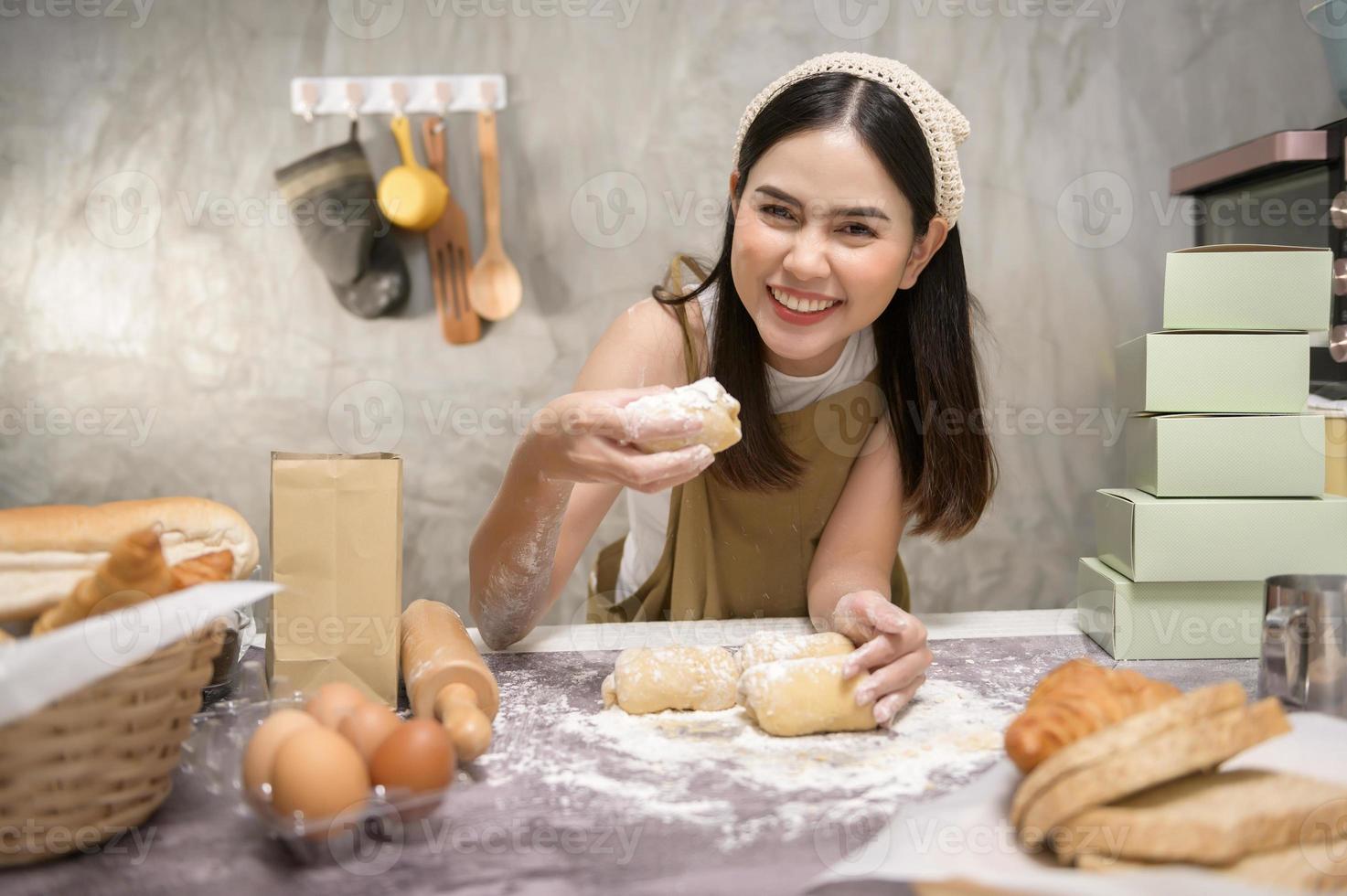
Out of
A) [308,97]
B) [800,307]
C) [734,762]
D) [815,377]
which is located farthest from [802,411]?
[308,97]

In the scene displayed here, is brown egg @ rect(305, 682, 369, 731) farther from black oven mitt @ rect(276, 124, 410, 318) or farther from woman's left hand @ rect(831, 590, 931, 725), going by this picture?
black oven mitt @ rect(276, 124, 410, 318)

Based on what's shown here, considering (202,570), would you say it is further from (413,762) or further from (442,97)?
(442,97)

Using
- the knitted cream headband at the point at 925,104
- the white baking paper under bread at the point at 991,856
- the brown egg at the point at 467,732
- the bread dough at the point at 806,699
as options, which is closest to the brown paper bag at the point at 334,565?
the brown egg at the point at 467,732

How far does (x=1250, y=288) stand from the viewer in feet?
4.04

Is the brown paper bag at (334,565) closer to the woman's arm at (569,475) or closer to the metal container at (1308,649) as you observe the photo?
the woman's arm at (569,475)

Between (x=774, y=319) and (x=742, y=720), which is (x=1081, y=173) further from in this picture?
(x=742, y=720)

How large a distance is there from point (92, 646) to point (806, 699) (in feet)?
1.96

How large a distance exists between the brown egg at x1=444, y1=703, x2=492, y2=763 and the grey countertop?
1.0 inches

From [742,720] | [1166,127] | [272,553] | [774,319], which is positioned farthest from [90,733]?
[1166,127]

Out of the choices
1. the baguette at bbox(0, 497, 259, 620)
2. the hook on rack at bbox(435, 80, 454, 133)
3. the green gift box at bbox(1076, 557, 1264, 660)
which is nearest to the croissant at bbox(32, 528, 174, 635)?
the baguette at bbox(0, 497, 259, 620)

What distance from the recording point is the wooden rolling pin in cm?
83

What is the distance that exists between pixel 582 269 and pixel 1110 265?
1.35m

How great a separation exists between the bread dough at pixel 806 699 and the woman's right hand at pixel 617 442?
0.70ft

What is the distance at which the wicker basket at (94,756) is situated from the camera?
64 cm
